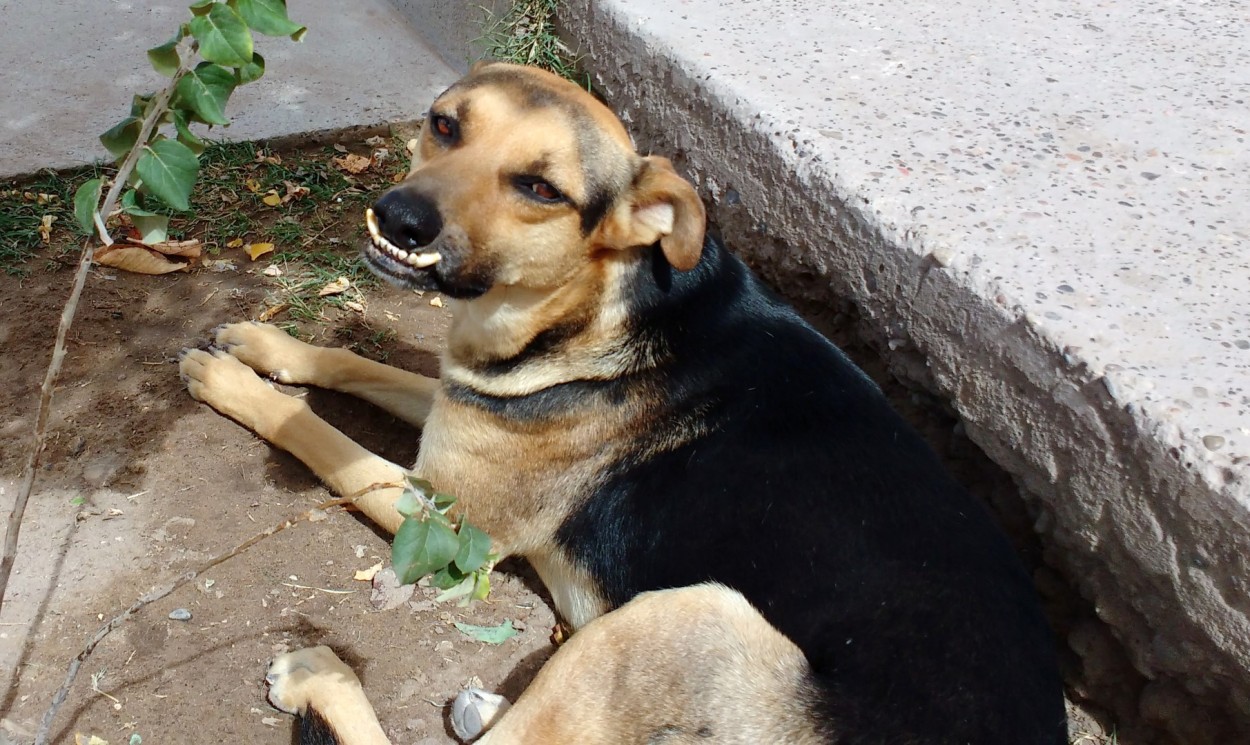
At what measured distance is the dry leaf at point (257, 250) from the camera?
15.4 feet

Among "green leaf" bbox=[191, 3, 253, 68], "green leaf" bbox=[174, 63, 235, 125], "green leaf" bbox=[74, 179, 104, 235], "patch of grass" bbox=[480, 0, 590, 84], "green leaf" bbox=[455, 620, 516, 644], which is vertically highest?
"green leaf" bbox=[191, 3, 253, 68]

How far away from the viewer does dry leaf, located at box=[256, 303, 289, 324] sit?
172 inches

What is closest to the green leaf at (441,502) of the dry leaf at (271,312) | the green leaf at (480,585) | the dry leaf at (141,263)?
the green leaf at (480,585)

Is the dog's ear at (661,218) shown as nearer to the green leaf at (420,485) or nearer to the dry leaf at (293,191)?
the green leaf at (420,485)

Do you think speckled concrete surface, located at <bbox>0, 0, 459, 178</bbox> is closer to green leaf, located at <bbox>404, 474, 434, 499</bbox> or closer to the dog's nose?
the dog's nose

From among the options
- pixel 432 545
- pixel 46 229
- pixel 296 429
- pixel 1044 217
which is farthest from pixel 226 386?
pixel 1044 217

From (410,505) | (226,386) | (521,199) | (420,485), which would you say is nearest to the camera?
(410,505)

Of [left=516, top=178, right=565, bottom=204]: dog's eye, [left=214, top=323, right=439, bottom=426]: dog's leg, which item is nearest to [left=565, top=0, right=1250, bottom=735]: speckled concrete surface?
[left=516, top=178, right=565, bottom=204]: dog's eye

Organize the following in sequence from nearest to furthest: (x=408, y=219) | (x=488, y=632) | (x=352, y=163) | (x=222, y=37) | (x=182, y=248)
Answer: (x=222, y=37) → (x=408, y=219) → (x=488, y=632) → (x=182, y=248) → (x=352, y=163)

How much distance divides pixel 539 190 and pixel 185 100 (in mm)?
1147

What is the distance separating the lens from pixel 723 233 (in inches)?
169

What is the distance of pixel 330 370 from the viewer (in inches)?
159

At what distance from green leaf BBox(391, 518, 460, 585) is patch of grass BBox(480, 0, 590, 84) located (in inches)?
141

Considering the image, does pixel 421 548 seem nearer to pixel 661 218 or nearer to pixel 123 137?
A: pixel 123 137
